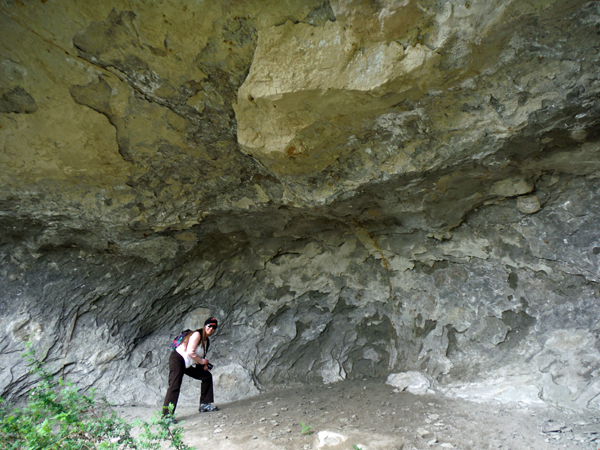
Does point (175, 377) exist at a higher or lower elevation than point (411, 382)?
higher

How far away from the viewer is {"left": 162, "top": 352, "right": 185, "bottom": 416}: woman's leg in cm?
254

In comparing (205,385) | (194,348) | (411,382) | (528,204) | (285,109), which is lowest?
(411,382)

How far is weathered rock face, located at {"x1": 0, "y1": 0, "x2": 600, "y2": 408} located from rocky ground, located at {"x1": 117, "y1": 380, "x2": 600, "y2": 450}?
271 millimetres

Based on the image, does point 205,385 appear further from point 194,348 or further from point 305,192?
point 305,192

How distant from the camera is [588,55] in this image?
1.62 m

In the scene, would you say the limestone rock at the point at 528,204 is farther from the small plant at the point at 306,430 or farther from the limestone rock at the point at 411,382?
the small plant at the point at 306,430

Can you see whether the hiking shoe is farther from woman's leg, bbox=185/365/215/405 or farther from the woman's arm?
the woman's arm

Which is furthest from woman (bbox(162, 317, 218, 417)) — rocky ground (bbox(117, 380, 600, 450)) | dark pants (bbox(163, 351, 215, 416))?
rocky ground (bbox(117, 380, 600, 450))

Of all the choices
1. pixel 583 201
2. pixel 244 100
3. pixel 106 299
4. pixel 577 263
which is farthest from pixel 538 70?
pixel 106 299

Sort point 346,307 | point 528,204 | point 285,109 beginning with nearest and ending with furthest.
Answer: point 285,109 → point 528,204 → point 346,307

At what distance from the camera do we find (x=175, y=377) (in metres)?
2.60

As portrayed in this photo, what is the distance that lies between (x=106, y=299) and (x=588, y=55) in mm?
3769

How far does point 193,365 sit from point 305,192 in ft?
5.44

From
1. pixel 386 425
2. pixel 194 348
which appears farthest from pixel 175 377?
pixel 386 425
